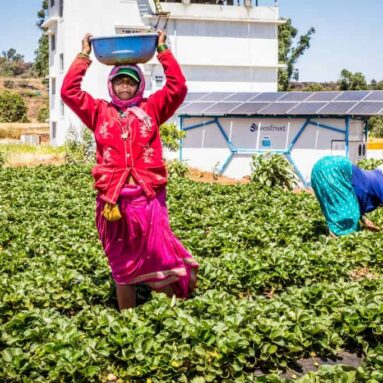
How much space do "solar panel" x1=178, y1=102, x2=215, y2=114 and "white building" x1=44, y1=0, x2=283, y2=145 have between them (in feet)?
20.3

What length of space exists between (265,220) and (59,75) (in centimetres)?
2392

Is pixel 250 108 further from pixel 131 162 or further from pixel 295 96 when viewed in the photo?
pixel 131 162

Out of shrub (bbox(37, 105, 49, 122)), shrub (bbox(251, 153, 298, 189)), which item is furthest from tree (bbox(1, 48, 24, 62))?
shrub (bbox(251, 153, 298, 189))

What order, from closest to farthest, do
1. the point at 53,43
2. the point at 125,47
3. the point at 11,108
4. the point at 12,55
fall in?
the point at 125,47 < the point at 53,43 < the point at 11,108 < the point at 12,55

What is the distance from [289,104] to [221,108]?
2242 millimetres

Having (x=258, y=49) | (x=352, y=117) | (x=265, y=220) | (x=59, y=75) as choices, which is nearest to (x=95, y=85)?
(x=59, y=75)

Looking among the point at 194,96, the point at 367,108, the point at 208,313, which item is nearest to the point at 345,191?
the point at 208,313

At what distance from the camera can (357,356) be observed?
458 cm

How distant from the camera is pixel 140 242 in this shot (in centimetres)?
477

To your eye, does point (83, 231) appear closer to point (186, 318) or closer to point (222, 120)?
point (186, 318)

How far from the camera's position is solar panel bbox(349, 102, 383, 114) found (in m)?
18.6

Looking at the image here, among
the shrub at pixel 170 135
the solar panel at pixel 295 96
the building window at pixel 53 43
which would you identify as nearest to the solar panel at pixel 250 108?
the solar panel at pixel 295 96

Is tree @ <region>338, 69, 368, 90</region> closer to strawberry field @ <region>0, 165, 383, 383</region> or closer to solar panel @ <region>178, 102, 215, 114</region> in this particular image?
solar panel @ <region>178, 102, 215, 114</region>

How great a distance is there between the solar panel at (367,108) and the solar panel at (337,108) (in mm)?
243
